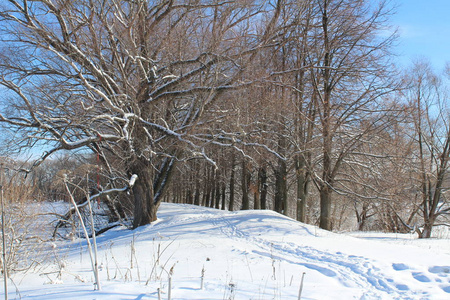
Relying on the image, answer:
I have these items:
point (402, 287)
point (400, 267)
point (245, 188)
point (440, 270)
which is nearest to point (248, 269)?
point (402, 287)

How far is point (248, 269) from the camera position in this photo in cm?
576

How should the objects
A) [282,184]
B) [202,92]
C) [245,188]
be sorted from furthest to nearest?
[245,188] → [282,184] → [202,92]

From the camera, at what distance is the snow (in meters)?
4.00

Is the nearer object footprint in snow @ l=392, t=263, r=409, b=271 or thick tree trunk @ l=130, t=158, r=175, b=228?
footprint in snow @ l=392, t=263, r=409, b=271

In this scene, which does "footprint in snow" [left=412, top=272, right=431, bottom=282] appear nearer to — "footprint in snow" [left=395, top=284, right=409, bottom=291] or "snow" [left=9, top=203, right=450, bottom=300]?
"snow" [left=9, top=203, right=450, bottom=300]

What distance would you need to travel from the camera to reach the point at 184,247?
7.98 meters

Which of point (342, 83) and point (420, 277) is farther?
point (342, 83)

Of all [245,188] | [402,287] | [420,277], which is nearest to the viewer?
[402,287]

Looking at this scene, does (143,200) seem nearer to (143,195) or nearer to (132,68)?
(143,195)

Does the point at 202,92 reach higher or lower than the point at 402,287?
higher

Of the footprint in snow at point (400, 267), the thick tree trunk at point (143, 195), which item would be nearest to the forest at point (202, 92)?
the thick tree trunk at point (143, 195)

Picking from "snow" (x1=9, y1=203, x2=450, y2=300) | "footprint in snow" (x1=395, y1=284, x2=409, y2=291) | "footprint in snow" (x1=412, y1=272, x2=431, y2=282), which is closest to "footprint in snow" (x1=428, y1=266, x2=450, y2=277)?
"snow" (x1=9, y1=203, x2=450, y2=300)

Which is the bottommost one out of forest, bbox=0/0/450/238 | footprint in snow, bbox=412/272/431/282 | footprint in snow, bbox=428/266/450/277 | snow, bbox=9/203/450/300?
snow, bbox=9/203/450/300

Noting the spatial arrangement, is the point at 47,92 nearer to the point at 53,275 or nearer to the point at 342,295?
the point at 53,275
